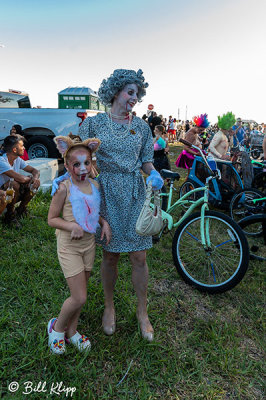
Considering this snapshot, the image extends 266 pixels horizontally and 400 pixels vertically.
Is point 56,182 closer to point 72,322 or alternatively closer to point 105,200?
point 105,200

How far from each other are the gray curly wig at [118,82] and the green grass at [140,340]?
180 centimetres

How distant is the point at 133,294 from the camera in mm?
2811

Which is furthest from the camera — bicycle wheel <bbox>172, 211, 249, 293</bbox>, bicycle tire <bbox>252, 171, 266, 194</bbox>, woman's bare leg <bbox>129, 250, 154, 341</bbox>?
bicycle tire <bbox>252, 171, 266, 194</bbox>

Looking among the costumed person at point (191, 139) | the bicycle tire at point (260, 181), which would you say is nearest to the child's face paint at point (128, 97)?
the costumed person at point (191, 139)

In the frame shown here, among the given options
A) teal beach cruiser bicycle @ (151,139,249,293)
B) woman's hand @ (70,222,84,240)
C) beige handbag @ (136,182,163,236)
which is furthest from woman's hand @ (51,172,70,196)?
teal beach cruiser bicycle @ (151,139,249,293)

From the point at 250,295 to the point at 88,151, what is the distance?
2.32 metres

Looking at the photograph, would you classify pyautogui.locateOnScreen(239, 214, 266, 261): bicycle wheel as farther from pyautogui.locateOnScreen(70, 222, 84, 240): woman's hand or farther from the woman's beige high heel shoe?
pyautogui.locateOnScreen(70, 222, 84, 240): woman's hand

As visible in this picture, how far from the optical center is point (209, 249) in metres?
2.93

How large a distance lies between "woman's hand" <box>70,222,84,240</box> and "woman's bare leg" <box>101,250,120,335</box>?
470 mm

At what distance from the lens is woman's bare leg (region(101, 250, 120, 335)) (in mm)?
2197

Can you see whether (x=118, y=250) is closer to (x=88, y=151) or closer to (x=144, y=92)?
(x=88, y=151)

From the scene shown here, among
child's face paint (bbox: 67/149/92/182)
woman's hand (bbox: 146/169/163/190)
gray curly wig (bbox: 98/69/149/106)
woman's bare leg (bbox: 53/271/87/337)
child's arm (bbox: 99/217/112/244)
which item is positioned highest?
gray curly wig (bbox: 98/69/149/106)


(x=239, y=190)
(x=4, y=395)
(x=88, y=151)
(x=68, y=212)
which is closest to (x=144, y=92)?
(x=88, y=151)

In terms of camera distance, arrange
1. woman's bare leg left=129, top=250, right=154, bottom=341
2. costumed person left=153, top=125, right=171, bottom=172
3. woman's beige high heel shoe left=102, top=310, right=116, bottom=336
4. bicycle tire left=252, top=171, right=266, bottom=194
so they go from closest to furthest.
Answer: woman's bare leg left=129, top=250, right=154, bottom=341 < woman's beige high heel shoe left=102, top=310, right=116, bottom=336 < costumed person left=153, top=125, right=171, bottom=172 < bicycle tire left=252, top=171, right=266, bottom=194
